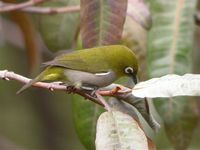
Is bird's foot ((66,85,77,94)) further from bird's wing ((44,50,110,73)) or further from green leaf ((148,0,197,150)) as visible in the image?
green leaf ((148,0,197,150))

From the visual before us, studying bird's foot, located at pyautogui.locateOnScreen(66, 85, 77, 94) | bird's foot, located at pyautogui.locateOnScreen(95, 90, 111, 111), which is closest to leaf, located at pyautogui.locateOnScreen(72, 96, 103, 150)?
bird's foot, located at pyautogui.locateOnScreen(66, 85, 77, 94)

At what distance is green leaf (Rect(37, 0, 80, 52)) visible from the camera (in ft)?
8.67

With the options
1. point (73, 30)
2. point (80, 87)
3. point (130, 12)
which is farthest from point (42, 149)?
point (80, 87)

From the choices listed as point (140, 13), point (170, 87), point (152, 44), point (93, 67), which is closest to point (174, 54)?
point (152, 44)

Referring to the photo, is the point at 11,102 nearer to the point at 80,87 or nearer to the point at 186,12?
the point at 186,12

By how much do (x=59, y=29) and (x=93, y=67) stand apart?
2.66 feet

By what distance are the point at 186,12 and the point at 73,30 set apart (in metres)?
0.57

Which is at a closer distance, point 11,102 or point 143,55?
point 143,55

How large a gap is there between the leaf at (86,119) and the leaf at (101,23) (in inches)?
8.5

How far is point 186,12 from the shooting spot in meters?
2.31

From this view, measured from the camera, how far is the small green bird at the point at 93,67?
1842 millimetres

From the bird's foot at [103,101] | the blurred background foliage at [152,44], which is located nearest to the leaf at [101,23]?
the blurred background foliage at [152,44]

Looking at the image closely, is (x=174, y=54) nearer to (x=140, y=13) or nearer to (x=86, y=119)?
(x=140, y=13)

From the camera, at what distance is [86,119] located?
2104mm
